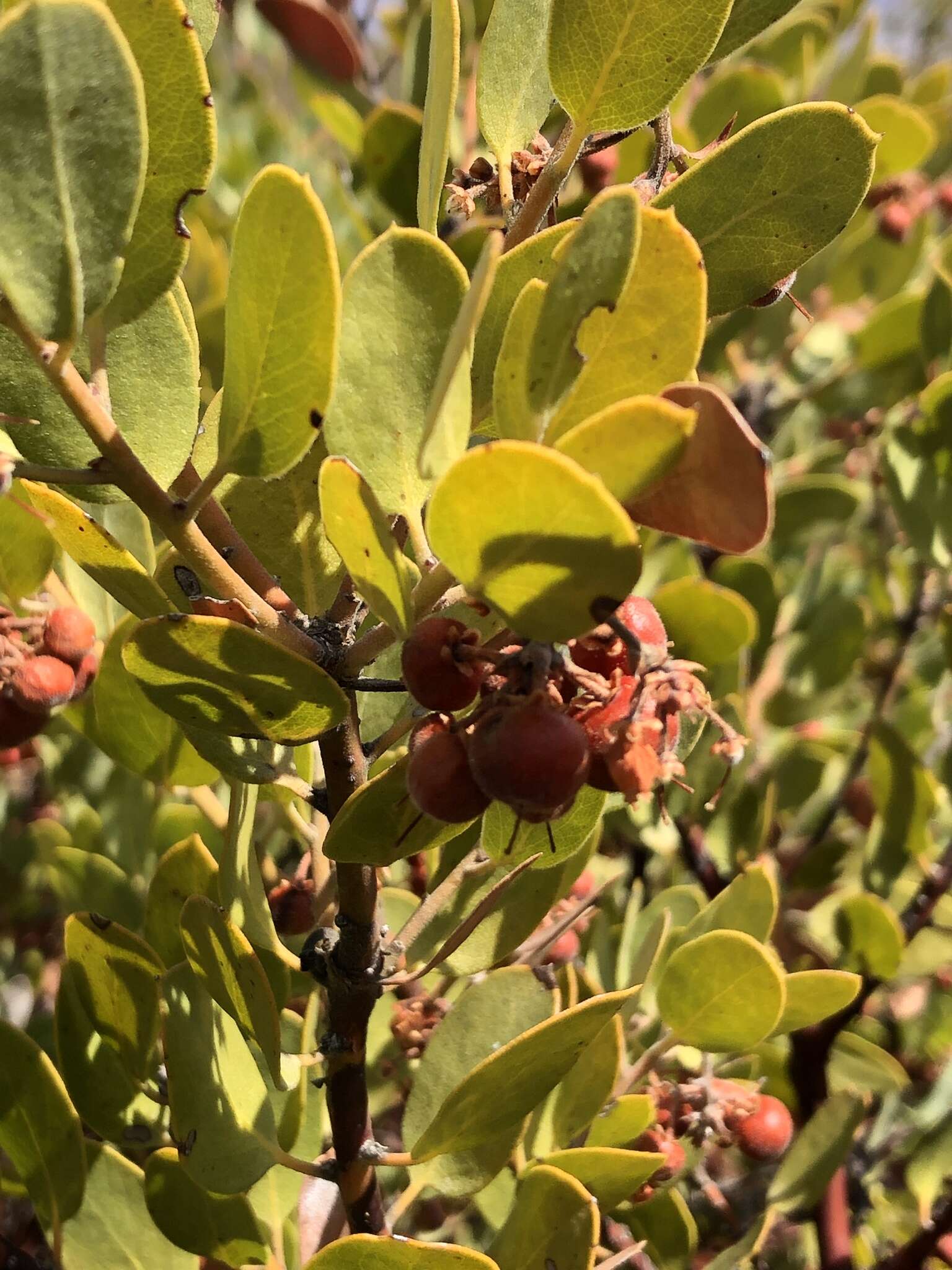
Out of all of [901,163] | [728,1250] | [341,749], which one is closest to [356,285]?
[341,749]

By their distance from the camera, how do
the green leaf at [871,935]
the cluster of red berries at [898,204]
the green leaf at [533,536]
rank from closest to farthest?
1. the green leaf at [533,536]
2. the green leaf at [871,935]
3. the cluster of red berries at [898,204]

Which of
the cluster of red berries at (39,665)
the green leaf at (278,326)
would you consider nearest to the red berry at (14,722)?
the cluster of red berries at (39,665)

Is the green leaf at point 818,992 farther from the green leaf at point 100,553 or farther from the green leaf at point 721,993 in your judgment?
the green leaf at point 100,553

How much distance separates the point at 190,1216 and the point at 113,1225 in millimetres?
113

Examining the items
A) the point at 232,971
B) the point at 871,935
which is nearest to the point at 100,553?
the point at 232,971

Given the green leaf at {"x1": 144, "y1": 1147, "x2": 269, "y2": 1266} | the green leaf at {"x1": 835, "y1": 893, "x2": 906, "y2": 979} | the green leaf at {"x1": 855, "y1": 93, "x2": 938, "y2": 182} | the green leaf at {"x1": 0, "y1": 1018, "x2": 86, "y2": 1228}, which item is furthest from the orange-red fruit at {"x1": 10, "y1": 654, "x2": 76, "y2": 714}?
the green leaf at {"x1": 855, "y1": 93, "x2": 938, "y2": 182}

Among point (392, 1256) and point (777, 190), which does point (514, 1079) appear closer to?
point (392, 1256)

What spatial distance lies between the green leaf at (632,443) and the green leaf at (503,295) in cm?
18

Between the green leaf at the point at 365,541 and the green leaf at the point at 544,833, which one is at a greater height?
the green leaf at the point at 365,541

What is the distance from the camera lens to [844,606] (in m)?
1.82

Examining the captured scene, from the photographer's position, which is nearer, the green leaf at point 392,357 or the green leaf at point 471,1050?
the green leaf at point 392,357

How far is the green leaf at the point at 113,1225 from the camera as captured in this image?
3.11 feet

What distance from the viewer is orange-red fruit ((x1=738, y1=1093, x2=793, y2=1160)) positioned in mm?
1273

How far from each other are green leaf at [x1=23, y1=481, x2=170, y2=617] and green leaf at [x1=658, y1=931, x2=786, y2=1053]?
56 centimetres
